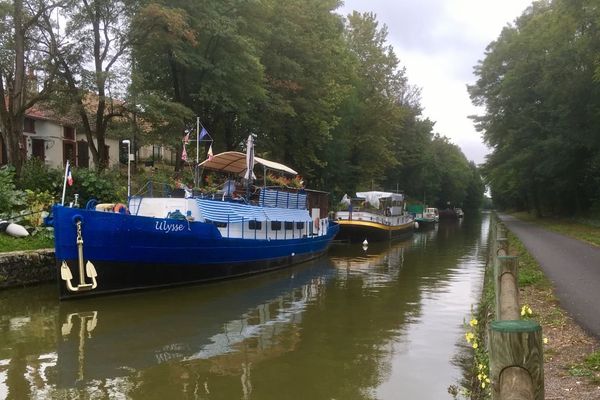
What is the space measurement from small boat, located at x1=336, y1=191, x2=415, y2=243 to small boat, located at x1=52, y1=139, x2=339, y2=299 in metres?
12.8

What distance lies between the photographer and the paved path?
8.59 m

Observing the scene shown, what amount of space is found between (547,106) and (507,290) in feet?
116

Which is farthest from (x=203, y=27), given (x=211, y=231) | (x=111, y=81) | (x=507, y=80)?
(x=507, y=80)

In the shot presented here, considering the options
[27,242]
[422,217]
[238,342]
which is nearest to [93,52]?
[27,242]

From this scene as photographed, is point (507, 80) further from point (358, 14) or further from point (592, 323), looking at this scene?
point (592, 323)

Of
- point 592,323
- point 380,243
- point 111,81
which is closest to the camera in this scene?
point 592,323

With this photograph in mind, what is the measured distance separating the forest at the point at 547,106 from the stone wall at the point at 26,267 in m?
24.8

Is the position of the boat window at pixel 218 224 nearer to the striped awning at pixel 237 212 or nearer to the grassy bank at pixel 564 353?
the striped awning at pixel 237 212

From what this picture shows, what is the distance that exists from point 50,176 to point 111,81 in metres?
4.54

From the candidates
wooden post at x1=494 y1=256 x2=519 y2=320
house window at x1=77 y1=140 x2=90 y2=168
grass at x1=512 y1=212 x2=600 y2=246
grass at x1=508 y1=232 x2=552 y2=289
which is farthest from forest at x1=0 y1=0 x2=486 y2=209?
wooden post at x1=494 y1=256 x2=519 y2=320

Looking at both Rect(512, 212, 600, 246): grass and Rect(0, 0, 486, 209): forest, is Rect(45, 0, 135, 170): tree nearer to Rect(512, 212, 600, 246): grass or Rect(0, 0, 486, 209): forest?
Rect(0, 0, 486, 209): forest

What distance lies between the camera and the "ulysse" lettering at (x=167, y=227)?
14.5 m

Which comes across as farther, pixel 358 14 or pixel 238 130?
pixel 358 14

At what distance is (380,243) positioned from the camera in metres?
37.4
